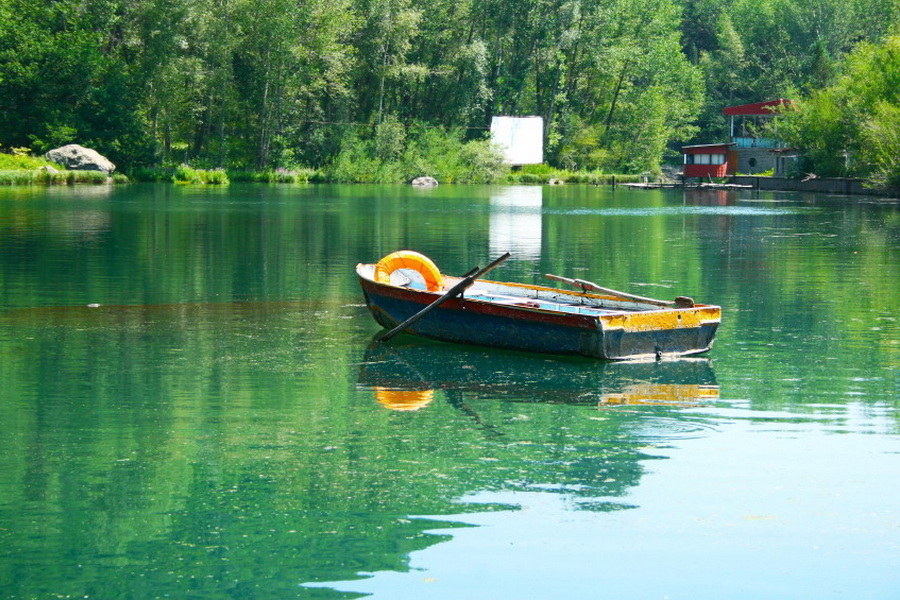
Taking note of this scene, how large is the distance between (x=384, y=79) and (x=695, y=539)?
293 feet

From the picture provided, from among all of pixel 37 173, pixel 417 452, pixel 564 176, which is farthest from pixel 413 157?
pixel 417 452

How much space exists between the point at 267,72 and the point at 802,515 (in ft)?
274

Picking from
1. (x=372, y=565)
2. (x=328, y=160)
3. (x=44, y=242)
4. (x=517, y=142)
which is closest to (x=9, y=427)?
(x=372, y=565)

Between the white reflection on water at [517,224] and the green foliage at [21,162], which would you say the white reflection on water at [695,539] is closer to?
the white reflection on water at [517,224]

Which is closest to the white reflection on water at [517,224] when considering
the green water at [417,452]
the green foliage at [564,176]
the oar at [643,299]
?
the green water at [417,452]

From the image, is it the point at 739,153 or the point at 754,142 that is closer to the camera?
the point at 754,142

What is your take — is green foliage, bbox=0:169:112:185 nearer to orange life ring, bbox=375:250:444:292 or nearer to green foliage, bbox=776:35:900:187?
green foliage, bbox=776:35:900:187

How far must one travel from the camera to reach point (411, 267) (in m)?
21.1

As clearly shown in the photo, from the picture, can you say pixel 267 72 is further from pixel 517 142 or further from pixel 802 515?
pixel 802 515

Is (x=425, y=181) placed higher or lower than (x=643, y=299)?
higher

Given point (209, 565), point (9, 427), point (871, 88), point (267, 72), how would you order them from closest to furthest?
point (209, 565) < point (9, 427) < point (871, 88) < point (267, 72)

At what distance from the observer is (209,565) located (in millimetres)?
9258

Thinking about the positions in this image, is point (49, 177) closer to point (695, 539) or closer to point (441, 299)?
point (441, 299)

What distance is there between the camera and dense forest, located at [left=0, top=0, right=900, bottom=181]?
85.6 metres
